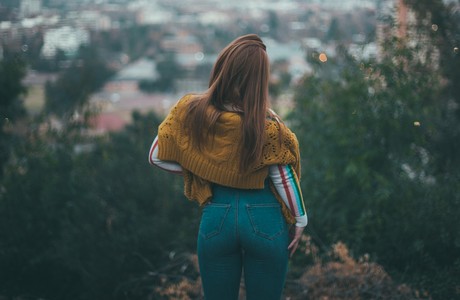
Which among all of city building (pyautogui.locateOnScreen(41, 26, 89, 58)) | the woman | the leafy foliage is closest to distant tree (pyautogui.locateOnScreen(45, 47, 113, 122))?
city building (pyautogui.locateOnScreen(41, 26, 89, 58))

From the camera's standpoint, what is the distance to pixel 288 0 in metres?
21.7

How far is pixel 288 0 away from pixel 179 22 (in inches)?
516

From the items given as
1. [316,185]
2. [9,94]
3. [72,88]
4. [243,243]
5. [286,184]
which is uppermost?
[286,184]

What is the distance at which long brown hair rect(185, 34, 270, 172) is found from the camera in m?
1.69

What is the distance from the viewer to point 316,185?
5.30 metres

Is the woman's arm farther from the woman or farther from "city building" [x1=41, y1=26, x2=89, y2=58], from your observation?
"city building" [x1=41, y1=26, x2=89, y2=58]

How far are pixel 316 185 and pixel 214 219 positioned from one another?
3.68 m

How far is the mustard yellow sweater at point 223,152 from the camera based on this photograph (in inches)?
67.9

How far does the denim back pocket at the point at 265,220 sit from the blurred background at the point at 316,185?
1.33 metres

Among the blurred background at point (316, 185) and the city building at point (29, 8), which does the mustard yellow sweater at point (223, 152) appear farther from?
the city building at point (29, 8)

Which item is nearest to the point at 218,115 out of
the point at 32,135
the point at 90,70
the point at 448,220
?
the point at 448,220

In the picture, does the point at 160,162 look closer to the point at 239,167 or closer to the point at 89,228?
the point at 239,167

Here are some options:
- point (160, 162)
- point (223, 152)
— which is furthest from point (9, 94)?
point (223, 152)

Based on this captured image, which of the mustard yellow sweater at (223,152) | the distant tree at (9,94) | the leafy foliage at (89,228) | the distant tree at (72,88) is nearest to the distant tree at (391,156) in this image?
the leafy foliage at (89,228)
